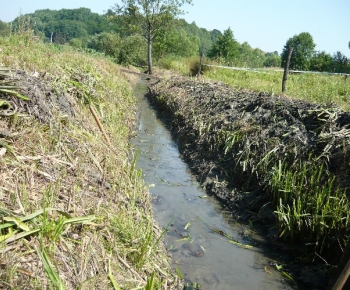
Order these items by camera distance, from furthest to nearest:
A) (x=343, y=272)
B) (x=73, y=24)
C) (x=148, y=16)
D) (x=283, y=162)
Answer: (x=73, y=24) < (x=148, y=16) < (x=283, y=162) < (x=343, y=272)

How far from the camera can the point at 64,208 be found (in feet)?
9.94

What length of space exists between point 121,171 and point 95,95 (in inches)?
113

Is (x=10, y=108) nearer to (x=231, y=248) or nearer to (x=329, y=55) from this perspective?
(x=231, y=248)

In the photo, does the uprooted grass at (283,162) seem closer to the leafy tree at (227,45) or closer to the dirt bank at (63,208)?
the dirt bank at (63,208)

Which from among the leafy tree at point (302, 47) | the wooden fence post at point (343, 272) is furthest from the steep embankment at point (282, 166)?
the leafy tree at point (302, 47)

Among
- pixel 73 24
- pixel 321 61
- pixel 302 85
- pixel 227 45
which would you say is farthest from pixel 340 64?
pixel 73 24

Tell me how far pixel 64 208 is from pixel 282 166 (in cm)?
366

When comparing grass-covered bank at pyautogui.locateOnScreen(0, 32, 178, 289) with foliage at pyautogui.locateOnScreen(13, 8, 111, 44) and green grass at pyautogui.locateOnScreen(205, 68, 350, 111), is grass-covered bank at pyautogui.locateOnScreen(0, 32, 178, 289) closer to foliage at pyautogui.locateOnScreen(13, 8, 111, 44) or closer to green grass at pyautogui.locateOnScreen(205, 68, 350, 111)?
green grass at pyautogui.locateOnScreen(205, 68, 350, 111)

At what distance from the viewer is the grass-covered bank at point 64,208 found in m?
2.40

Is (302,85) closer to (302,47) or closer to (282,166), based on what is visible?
(282,166)

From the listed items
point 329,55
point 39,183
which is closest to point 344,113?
point 39,183

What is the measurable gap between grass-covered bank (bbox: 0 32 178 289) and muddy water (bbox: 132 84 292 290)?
0.49 m

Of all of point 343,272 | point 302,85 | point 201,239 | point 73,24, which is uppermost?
point 73,24

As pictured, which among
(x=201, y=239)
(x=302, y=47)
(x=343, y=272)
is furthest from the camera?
(x=302, y=47)
